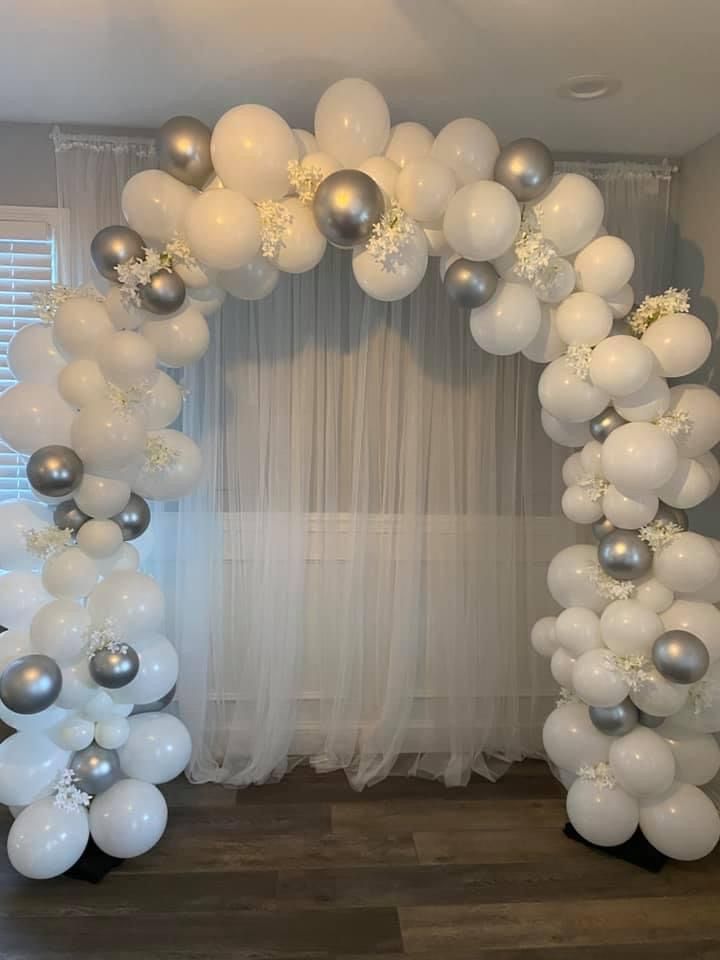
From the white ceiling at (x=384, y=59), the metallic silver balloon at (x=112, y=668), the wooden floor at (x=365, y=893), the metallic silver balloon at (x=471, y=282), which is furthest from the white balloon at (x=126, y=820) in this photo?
the white ceiling at (x=384, y=59)

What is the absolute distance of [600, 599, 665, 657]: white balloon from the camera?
7.53 ft

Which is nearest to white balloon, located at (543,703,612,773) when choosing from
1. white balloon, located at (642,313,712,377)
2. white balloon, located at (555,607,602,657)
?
white balloon, located at (555,607,602,657)

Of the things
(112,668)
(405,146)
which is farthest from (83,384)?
(405,146)

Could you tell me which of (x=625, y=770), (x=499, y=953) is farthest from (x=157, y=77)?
(x=499, y=953)

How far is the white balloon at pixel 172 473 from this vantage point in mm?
2349

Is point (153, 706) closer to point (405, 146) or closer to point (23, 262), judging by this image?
point (23, 262)

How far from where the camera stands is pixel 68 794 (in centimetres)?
227

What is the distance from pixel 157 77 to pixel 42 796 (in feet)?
7.27

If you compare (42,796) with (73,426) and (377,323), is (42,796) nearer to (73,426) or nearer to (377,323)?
(73,426)

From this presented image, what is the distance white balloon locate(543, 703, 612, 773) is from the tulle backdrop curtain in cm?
52

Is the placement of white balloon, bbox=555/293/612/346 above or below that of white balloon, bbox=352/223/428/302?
below

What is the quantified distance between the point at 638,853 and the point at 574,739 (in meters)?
0.42

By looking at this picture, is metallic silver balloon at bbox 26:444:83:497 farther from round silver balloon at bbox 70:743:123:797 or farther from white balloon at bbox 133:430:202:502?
round silver balloon at bbox 70:743:123:797

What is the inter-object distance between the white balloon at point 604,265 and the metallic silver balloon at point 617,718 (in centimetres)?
126
